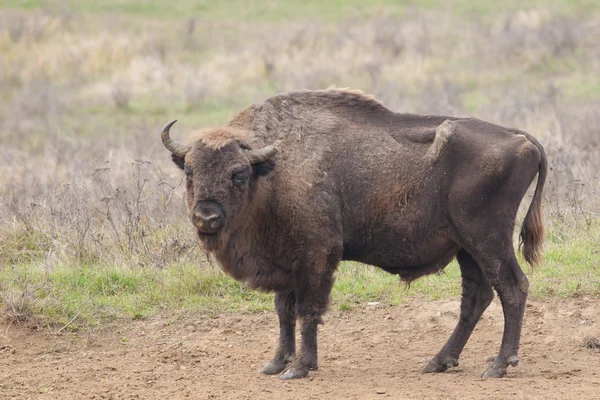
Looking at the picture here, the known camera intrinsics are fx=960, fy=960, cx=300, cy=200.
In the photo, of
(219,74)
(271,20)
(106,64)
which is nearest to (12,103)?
(106,64)

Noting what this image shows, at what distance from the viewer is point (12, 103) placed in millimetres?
23734

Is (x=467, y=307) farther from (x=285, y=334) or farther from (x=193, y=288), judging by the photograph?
(x=193, y=288)

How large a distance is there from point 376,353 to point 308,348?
3.19ft

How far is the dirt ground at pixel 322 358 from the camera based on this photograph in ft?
24.0

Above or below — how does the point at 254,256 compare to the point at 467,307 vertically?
above

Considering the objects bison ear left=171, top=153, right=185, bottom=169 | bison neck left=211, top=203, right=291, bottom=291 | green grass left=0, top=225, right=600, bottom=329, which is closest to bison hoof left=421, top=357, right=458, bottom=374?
bison neck left=211, top=203, right=291, bottom=291

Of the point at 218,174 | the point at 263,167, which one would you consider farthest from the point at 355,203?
the point at 218,174

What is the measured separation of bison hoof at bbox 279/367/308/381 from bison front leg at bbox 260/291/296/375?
26 cm

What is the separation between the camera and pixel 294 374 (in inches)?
307

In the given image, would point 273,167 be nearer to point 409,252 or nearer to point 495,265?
point 409,252

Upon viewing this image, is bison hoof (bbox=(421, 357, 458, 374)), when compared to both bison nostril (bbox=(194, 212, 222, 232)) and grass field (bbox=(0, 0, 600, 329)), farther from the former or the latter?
bison nostril (bbox=(194, 212, 222, 232))

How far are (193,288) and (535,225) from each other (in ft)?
12.5

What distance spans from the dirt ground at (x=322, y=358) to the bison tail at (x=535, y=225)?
0.92 m

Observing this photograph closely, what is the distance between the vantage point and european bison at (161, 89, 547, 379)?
770 cm
